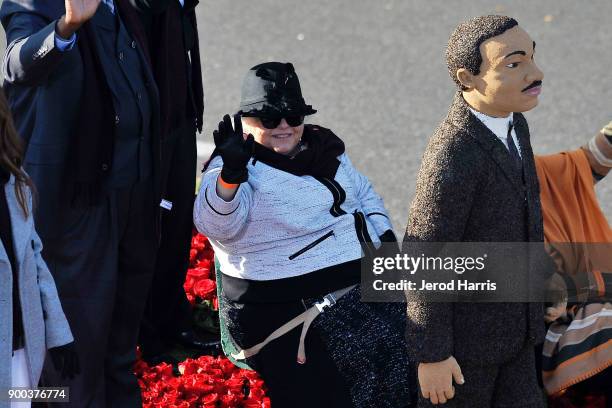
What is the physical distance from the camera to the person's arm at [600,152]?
4492mm

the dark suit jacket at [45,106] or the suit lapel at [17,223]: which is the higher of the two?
the dark suit jacket at [45,106]

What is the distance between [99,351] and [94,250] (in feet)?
1.27

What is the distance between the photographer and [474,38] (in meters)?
3.86

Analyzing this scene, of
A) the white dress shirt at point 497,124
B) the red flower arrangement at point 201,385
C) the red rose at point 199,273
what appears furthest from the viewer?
the red rose at point 199,273

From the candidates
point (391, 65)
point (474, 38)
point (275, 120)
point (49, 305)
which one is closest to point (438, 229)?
point (474, 38)

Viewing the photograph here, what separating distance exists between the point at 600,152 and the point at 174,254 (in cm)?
175

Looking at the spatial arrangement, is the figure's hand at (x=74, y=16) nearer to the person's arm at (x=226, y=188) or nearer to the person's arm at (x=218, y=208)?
the person's arm at (x=226, y=188)

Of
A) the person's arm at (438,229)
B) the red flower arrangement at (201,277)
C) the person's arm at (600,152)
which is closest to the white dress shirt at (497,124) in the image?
the person's arm at (438,229)

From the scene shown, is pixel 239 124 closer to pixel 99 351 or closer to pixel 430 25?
pixel 99 351

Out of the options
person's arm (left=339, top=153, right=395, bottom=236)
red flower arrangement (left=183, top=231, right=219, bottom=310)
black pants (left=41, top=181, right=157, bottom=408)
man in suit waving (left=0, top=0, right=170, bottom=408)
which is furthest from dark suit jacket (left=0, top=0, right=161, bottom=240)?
red flower arrangement (left=183, top=231, right=219, bottom=310)

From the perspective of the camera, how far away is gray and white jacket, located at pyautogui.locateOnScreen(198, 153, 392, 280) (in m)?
4.35

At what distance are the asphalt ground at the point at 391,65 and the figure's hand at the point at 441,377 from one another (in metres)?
3.05

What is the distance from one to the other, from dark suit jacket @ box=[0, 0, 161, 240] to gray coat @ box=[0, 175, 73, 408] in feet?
1.82

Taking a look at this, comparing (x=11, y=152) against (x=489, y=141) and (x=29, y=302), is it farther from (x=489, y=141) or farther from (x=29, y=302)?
(x=489, y=141)
